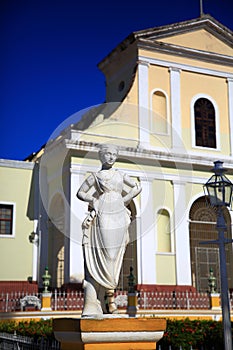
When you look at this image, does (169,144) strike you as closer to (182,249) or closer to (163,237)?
(163,237)

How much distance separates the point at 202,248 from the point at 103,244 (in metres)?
16.8

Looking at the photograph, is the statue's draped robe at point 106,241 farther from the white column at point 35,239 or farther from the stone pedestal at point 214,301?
the white column at point 35,239

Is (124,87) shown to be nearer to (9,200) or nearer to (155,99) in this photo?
(155,99)

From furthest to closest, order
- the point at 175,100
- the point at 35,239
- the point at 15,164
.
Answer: the point at 175,100, the point at 15,164, the point at 35,239

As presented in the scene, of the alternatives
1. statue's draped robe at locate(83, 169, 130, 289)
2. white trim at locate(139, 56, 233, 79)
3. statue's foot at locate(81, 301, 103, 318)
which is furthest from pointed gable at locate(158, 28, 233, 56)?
statue's foot at locate(81, 301, 103, 318)

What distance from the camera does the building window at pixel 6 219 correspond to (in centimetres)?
2077

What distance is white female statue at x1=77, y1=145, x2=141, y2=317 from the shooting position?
5.42 m

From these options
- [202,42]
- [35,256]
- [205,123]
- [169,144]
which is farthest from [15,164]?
[202,42]

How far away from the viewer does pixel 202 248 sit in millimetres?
21703

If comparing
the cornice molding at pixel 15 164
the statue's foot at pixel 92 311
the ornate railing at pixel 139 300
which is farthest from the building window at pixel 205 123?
the statue's foot at pixel 92 311

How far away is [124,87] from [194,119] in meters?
3.38

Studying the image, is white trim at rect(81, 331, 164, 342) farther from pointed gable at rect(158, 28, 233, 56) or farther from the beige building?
pointed gable at rect(158, 28, 233, 56)

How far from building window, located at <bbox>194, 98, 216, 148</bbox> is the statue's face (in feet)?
53.9

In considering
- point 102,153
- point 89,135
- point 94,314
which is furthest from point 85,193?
point 89,135
